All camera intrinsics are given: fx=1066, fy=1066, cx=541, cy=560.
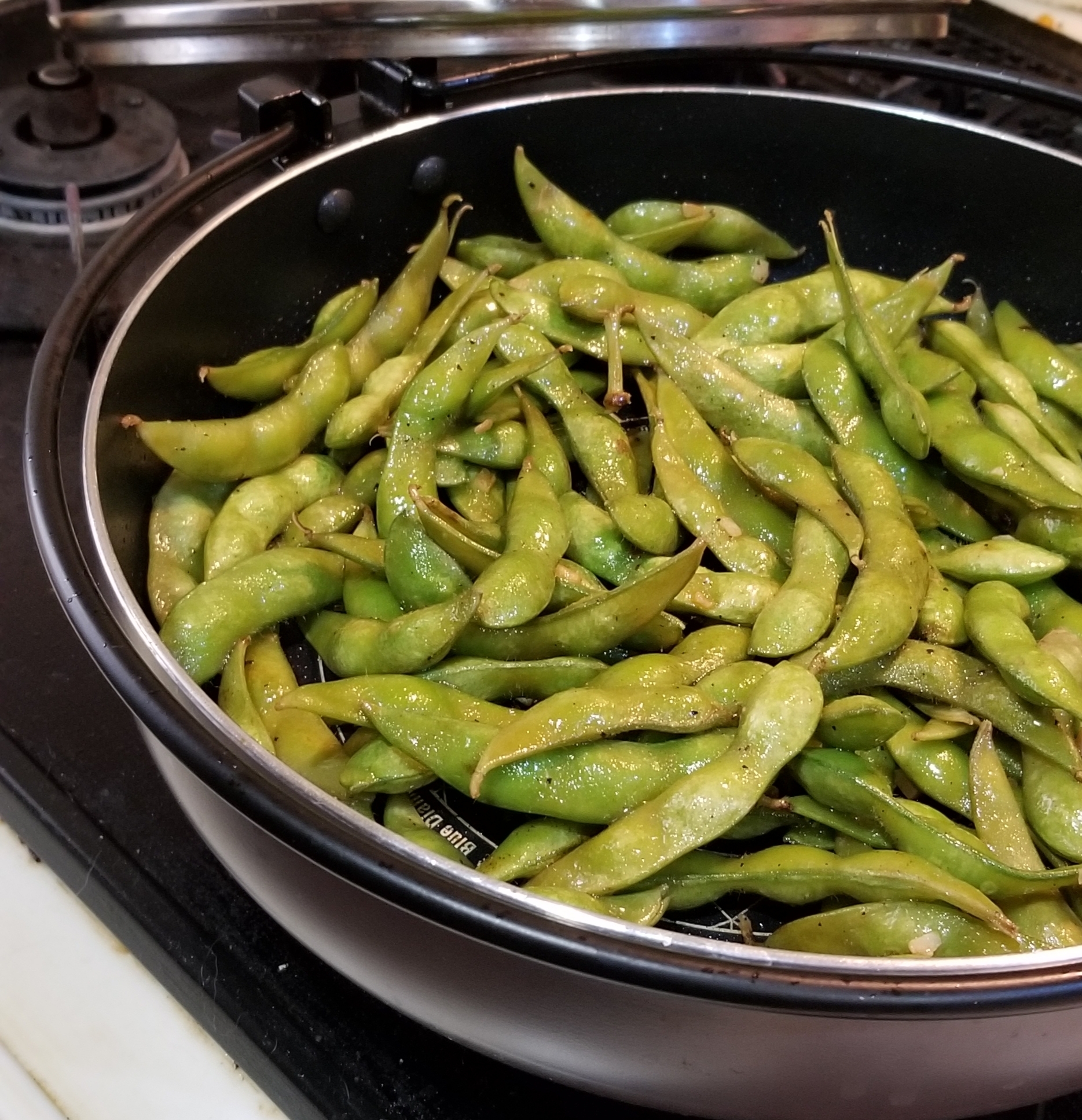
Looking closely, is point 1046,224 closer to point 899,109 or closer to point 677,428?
point 899,109

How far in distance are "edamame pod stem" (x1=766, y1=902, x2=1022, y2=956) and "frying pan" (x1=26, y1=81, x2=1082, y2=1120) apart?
0.29 feet

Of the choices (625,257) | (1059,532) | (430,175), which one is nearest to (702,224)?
(625,257)

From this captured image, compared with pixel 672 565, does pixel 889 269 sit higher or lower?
higher

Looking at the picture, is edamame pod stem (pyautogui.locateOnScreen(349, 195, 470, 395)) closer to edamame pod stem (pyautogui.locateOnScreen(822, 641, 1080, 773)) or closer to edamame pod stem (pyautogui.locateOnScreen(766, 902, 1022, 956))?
edamame pod stem (pyautogui.locateOnScreen(822, 641, 1080, 773))

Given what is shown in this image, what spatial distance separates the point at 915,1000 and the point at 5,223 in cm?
143

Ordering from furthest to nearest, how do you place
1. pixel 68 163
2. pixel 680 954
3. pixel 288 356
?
pixel 68 163 → pixel 288 356 → pixel 680 954

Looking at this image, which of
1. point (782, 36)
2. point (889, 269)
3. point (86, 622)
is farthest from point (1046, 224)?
point (86, 622)

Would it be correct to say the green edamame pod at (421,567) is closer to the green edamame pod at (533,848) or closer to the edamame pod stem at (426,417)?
the edamame pod stem at (426,417)

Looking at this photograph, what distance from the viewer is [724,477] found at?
1.04m

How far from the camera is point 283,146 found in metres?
1.10

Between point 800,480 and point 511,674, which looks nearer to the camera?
point 511,674

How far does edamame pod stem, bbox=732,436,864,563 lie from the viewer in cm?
94

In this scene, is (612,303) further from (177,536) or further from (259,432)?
(177,536)

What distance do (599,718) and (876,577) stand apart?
0.27 metres
